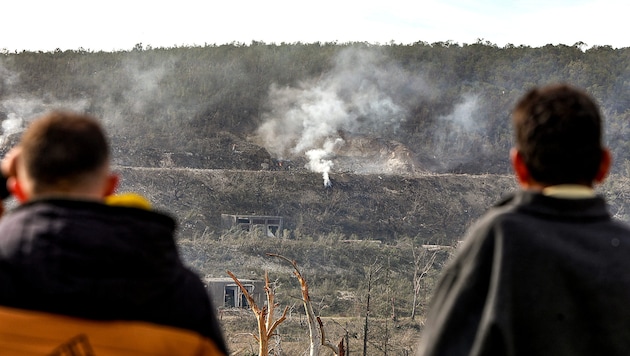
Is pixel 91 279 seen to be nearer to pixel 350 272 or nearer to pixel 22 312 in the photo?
pixel 22 312

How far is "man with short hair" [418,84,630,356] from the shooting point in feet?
7.84

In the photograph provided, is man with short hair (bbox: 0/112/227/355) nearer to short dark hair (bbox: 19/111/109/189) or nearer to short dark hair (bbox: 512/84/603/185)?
short dark hair (bbox: 19/111/109/189)

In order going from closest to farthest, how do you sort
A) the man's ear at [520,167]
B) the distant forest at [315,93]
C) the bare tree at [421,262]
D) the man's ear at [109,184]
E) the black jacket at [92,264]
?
the black jacket at [92,264], the man's ear at [109,184], the man's ear at [520,167], the bare tree at [421,262], the distant forest at [315,93]

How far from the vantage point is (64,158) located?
85.4 inches

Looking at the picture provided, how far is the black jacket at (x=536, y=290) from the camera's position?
93.8 inches

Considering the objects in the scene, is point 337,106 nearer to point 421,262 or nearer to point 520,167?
point 421,262

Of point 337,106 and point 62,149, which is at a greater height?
point 337,106

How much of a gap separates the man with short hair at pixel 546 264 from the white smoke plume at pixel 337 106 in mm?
49573

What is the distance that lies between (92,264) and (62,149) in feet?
0.82

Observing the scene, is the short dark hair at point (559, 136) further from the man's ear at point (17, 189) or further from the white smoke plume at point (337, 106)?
the white smoke plume at point (337, 106)

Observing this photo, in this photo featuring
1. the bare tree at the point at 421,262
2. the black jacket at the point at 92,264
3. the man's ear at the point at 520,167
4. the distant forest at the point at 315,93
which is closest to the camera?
the black jacket at the point at 92,264

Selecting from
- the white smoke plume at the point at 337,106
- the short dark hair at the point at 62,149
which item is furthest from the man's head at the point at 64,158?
the white smoke plume at the point at 337,106

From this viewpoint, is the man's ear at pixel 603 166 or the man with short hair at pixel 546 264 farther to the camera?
the man's ear at pixel 603 166

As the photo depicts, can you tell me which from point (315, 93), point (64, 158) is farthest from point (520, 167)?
point (315, 93)
